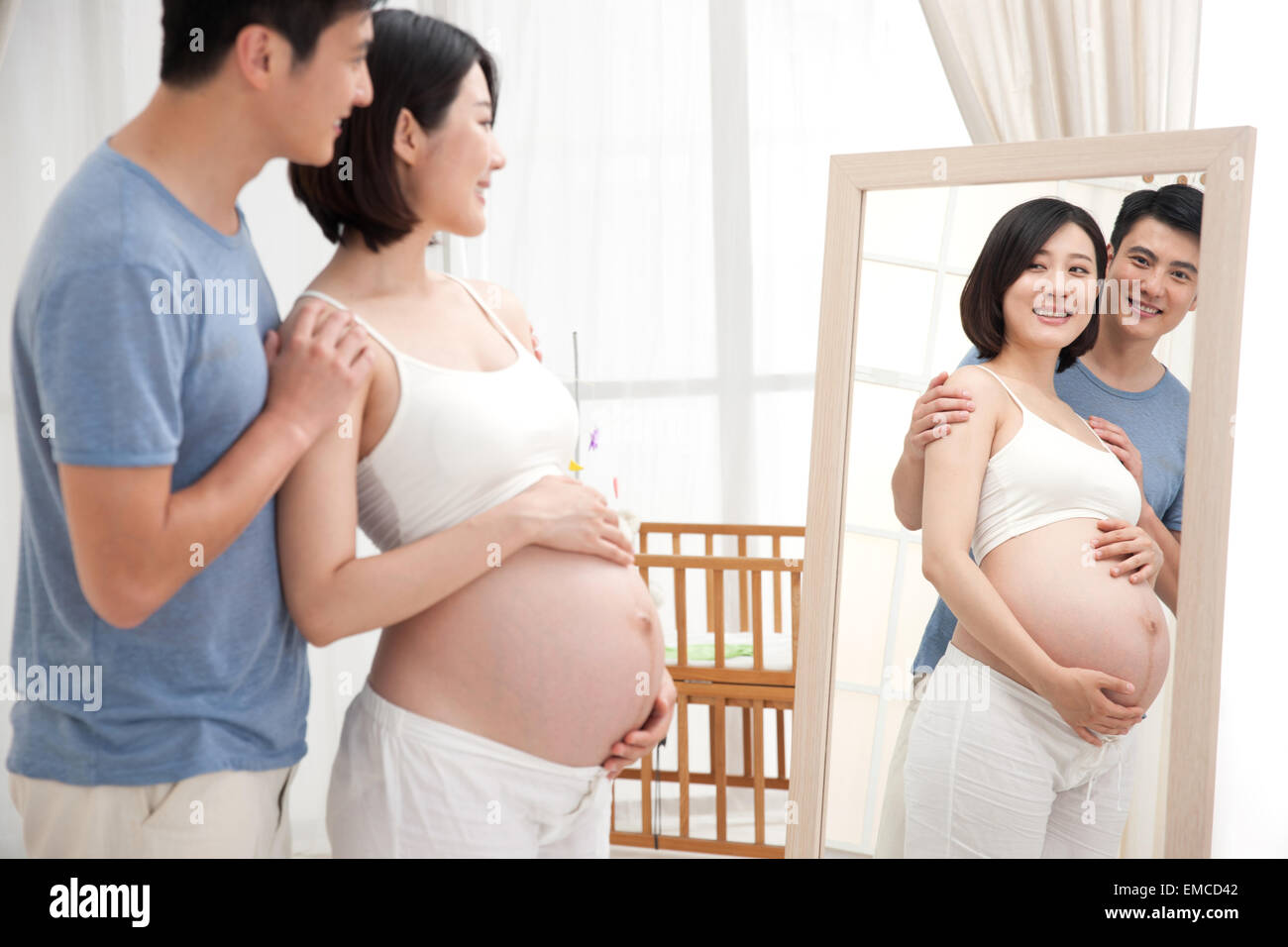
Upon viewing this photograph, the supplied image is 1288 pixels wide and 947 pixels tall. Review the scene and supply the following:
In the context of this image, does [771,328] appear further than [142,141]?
Yes

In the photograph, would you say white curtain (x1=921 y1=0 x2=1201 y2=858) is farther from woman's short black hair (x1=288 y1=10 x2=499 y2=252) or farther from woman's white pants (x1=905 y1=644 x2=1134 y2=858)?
woman's short black hair (x1=288 y1=10 x2=499 y2=252)

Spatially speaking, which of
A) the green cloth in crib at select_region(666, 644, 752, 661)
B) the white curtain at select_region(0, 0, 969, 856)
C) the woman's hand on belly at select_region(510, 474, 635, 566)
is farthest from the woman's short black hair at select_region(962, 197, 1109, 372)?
the white curtain at select_region(0, 0, 969, 856)

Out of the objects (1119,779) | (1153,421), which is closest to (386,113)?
(1153,421)

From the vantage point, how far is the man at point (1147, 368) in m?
1.60

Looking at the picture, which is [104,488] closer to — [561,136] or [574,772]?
[574,772]

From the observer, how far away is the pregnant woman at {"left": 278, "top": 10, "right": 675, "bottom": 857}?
1.08 meters

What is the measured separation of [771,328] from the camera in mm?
2992

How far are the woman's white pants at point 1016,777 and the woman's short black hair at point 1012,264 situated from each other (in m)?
0.48

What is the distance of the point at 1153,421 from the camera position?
5.26 ft

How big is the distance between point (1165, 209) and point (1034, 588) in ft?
2.03

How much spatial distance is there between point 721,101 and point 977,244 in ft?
4.79
